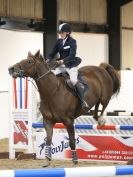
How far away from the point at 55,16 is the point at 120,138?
387 inches

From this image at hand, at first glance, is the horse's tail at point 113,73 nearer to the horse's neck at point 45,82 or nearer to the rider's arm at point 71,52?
the rider's arm at point 71,52

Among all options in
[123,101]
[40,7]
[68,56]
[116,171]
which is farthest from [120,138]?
[40,7]

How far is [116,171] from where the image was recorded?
9.73 feet

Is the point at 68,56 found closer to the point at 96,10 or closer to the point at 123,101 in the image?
the point at 123,101

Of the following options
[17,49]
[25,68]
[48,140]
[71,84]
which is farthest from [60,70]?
[17,49]

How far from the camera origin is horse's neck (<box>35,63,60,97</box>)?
23.0 feet

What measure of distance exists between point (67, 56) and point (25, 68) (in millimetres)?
755

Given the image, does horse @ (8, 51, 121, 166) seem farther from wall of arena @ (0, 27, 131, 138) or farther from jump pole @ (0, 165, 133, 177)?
wall of arena @ (0, 27, 131, 138)

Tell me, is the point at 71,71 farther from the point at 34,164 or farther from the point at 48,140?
the point at 34,164

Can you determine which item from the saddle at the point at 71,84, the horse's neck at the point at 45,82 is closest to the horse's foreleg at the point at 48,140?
the horse's neck at the point at 45,82

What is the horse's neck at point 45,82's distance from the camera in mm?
7016

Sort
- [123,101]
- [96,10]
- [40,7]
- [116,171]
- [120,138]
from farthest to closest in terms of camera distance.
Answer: [96,10]
[40,7]
[123,101]
[120,138]
[116,171]

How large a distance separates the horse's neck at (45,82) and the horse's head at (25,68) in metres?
0.09

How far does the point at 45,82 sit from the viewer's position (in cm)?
704
